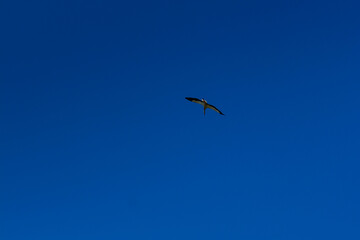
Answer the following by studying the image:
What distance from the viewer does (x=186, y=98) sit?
96.6 meters

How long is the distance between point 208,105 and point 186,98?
5.30 metres

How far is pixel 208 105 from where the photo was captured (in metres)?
98.8
